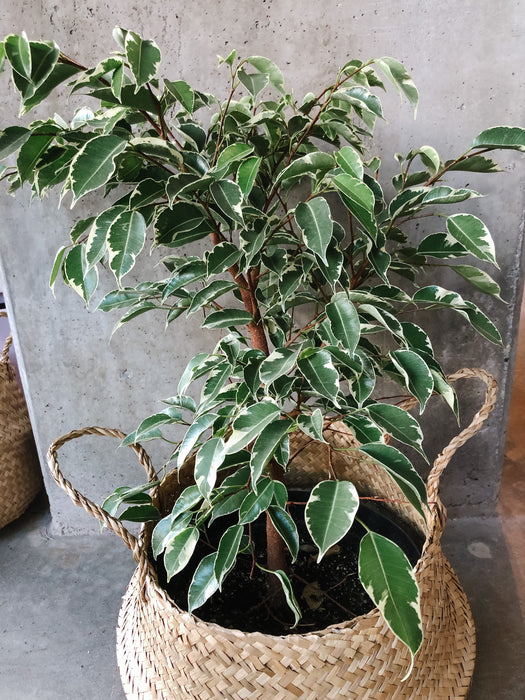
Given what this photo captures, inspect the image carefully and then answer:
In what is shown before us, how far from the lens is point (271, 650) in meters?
0.83

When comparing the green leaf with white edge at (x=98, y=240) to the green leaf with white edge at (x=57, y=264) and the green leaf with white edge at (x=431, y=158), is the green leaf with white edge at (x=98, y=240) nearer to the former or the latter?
the green leaf with white edge at (x=57, y=264)

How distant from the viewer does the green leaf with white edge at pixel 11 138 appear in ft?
2.23

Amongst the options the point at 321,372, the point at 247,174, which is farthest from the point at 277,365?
the point at 247,174

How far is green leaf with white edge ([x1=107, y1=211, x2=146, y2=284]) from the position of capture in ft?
2.35

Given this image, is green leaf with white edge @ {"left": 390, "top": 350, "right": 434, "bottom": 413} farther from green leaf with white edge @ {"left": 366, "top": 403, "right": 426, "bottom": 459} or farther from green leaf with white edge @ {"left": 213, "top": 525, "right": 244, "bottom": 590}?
green leaf with white edge @ {"left": 213, "top": 525, "right": 244, "bottom": 590}

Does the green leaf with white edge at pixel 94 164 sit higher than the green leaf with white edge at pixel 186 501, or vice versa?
the green leaf with white edge at pixel 94 164

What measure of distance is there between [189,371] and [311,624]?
0.51m

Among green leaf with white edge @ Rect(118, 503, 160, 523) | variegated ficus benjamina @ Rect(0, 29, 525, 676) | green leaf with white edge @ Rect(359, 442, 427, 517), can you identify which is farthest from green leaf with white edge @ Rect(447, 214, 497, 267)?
green leaf with white edge @ Rect(118, 503, 160, 523)

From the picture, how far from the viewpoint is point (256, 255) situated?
88 cm

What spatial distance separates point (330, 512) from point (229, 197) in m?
0.43

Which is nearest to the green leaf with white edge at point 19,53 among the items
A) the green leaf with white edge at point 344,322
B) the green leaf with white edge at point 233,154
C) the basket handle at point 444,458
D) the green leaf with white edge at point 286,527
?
the green leaf with white edge at point 233,154

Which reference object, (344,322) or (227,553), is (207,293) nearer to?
(344,322)

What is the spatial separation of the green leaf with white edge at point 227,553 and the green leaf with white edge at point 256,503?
0.17 feet

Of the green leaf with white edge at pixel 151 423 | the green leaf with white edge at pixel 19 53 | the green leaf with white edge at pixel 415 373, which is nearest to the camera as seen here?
the green leaf with white edge at pixel 19 53
